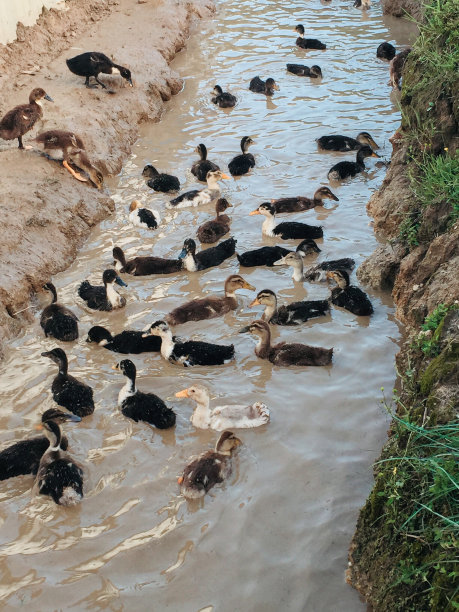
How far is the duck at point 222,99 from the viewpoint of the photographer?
13.1 m

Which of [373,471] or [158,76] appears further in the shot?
[158,76]

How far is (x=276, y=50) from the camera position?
15797 millimetres

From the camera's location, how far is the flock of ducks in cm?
548

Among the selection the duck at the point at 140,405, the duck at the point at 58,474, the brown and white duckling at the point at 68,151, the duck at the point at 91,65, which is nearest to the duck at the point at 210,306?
the duck at the point at 140,405

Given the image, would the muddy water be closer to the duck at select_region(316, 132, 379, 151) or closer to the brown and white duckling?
the duck at select_region(316, 132, 379, 151)

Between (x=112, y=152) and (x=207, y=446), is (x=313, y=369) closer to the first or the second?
(x=207, y=446)

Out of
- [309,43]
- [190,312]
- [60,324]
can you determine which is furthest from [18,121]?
[309,43]

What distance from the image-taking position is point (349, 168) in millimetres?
10281

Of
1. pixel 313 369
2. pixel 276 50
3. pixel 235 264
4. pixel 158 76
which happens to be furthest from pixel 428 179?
pixel 276 50

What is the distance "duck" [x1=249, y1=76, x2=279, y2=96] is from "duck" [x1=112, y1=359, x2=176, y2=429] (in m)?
8.49

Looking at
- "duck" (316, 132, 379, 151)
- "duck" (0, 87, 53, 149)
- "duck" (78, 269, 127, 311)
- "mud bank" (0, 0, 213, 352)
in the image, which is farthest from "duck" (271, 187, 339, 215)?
"duck" (0, 87, 53, 149)

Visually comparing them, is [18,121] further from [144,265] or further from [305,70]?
[305,70]

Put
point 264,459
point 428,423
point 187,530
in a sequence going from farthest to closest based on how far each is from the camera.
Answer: point 264,459
point 187,530
point 428,423

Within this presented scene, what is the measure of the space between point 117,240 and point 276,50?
8.41 m
